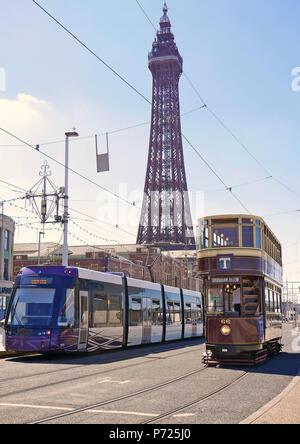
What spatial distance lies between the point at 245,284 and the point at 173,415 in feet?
30.0

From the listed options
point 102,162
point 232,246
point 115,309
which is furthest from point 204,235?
point 102,162

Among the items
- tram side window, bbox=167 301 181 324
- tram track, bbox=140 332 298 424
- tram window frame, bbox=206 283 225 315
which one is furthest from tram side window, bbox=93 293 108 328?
tram side window, bbox=167 301 181 324

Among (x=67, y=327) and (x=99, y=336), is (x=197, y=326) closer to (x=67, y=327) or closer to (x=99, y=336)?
(x=99, y=336)

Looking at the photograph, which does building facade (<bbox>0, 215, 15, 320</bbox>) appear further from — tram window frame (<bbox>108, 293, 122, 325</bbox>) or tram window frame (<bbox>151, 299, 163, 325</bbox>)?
tram window frame (<bbox>108, 293, 122, 325</bbox>)

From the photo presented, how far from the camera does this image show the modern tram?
18484 millimetres

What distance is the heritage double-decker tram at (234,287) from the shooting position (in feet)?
55.2

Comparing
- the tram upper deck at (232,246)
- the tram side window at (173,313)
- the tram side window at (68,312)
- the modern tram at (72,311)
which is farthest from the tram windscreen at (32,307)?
the tram side window at (173,313)

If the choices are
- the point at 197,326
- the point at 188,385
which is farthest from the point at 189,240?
the point at 188,385

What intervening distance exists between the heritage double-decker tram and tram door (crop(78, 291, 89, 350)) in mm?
4490

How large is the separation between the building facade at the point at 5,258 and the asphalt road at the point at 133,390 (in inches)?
1774

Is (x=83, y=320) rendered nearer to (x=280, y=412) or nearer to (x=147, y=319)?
(x=147, y=319)

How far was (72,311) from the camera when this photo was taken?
19.2 meters

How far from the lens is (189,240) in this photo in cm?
13162

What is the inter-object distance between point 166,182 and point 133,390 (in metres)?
116
